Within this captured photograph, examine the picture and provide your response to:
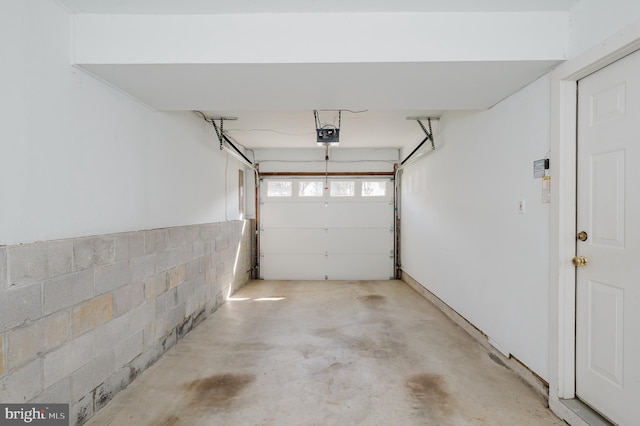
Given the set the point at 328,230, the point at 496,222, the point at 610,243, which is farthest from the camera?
the point at 328,230

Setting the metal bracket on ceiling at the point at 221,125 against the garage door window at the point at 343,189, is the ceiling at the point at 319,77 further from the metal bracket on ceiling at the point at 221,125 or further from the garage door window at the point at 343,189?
the garage door window at the point at 343,189

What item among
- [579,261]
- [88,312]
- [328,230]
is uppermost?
[579,261]

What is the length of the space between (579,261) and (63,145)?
10.3 feet

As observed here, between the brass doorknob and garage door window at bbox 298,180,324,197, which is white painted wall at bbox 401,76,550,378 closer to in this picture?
the brass doorknob

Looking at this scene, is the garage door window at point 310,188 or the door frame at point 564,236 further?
the garage door window at point 310,188

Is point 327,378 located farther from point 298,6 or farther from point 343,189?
point 343,189

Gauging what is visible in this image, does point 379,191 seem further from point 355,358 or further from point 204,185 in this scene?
point 355,358

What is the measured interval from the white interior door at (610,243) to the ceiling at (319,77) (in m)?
0.46

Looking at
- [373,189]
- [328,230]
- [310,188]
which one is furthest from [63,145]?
[373,189]

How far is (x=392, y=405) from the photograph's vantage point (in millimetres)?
2203

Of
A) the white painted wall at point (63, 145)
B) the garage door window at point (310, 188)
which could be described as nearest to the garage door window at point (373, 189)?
the garage door window at point (310, 188)

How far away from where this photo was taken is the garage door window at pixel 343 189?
652 cm

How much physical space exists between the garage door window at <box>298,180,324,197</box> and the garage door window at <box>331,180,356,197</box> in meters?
0.26

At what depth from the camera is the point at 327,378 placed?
257cm
